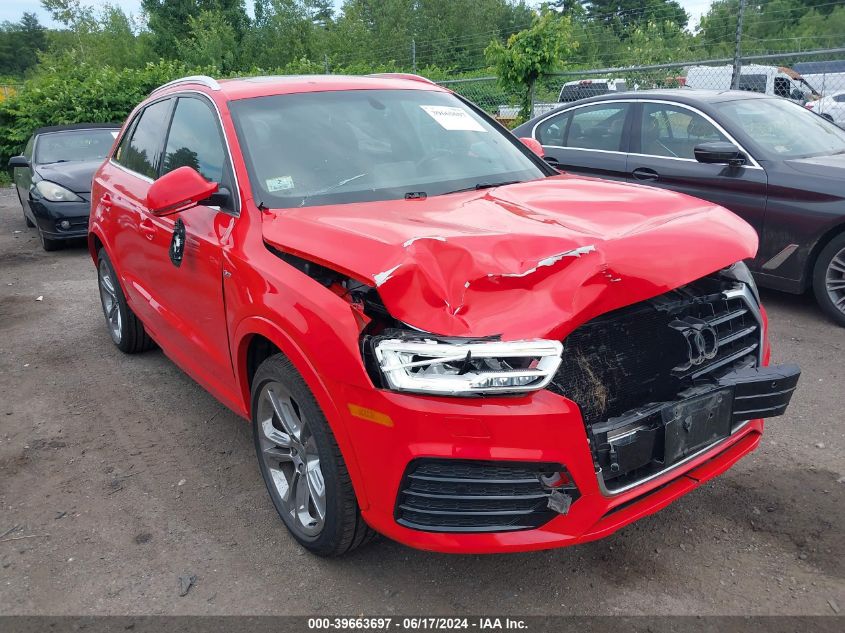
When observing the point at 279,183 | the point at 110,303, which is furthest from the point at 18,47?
the point at 279,183

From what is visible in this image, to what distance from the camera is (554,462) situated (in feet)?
7.13

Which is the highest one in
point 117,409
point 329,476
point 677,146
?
point 677,146

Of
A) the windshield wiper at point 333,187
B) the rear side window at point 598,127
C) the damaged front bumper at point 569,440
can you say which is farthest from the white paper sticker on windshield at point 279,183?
the rear side window at point 598,127

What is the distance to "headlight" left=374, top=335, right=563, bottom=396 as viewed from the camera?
6.91 ft

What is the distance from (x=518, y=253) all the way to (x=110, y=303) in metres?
4.04

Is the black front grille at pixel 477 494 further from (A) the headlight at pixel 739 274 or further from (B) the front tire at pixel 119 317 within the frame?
(B) the front tire at pixel 119 317

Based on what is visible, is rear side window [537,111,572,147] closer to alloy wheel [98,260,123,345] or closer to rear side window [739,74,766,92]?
alloy wheel [98,260,123,345]

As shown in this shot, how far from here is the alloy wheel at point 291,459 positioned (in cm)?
272

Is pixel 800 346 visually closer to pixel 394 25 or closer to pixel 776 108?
pixel 776 108

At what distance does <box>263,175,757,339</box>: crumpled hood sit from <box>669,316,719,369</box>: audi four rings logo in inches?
6.8

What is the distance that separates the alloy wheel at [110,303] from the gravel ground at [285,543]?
95 centimetres

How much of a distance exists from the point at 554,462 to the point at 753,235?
131cm

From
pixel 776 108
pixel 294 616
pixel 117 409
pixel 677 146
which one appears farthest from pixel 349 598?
pixel 776 108

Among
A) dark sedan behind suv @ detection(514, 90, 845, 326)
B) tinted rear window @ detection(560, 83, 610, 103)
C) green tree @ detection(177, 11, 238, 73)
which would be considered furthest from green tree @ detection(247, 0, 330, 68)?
dark sedan behind suv @ detection(514, 90, 845, 326)
